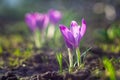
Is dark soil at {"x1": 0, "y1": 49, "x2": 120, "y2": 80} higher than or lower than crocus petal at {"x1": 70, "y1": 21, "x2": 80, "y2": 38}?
lower

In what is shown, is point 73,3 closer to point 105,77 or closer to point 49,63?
point 49,63

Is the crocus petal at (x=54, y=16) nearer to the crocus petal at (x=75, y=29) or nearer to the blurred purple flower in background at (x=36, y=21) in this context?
the blurred purple flower in background at (x=36, y=21)

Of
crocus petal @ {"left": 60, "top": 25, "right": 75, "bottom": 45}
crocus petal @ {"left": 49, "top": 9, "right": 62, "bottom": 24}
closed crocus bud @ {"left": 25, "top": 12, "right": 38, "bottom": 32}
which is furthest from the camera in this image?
crocus petal @ {"left": 49, "top": 9, "right": 62, "bottom": 24}

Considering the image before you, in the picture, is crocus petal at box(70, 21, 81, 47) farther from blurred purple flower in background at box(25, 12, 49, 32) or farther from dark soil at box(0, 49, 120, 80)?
blurred purple flower in background at box(25, 12, 49, 32)

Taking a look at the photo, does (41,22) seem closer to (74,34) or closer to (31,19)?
(31,19)

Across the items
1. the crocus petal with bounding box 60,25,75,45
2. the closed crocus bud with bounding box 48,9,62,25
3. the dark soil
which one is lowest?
the dark soil

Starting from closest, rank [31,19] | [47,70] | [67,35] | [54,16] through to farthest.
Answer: [67,35] < [47,70] < [31,19] < [54,16]

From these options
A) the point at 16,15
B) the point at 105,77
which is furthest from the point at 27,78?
the point at 16,15

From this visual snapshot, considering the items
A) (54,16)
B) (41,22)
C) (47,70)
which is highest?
(54,16)

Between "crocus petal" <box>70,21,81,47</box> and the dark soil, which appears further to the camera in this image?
"crocus petal" <box>70,21,81,47</box>

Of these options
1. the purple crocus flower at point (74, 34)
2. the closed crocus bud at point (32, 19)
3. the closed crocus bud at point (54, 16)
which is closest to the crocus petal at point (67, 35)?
the purple crocus flower at point (74, 34)

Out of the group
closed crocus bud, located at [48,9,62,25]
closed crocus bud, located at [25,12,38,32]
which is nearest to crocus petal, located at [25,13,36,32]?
closed crocus bud, located at [25,12,38,32]

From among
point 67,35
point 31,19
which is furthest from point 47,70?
point 31,19
